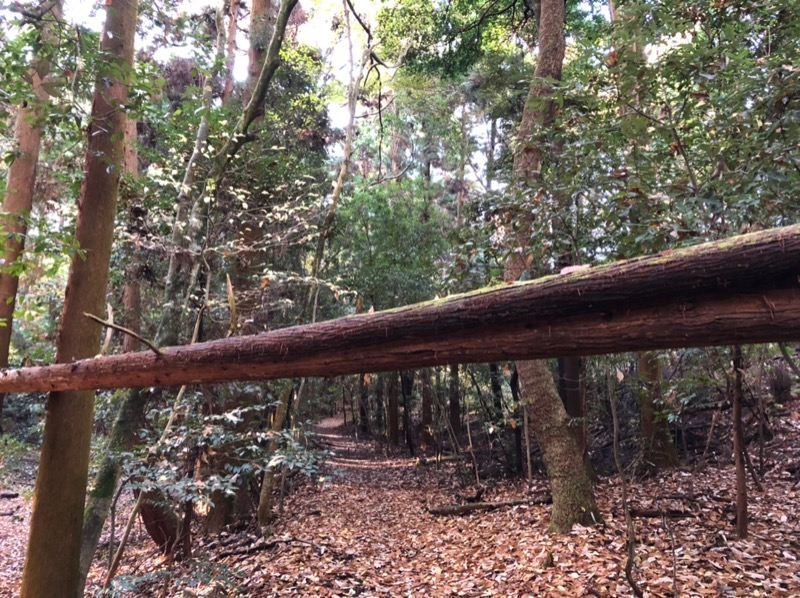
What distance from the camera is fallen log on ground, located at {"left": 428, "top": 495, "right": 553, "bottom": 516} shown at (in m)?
7.34

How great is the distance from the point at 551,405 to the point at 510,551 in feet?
5.82

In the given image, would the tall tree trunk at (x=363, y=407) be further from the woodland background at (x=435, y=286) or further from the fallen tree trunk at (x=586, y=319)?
the fallen tree trunk at (x=586, y=319)

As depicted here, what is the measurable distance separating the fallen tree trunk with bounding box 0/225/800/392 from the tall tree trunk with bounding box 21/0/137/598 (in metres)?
2.91

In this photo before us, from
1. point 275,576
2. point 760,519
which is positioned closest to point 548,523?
point 760,519

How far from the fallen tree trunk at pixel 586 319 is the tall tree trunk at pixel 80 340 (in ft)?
9.53

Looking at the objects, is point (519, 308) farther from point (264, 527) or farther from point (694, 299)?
point (264, 527)

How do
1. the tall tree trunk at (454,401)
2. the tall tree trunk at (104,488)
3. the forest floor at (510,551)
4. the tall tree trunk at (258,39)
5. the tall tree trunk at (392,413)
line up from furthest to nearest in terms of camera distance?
the tall tree trunk at (392,413), the tall tree trunk at (454,401), the tall tree trunk at (258,39), the tall tree trunk at (104,488), the forest floor at (510,551)

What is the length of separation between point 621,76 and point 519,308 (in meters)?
3.47

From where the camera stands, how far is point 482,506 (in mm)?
7852

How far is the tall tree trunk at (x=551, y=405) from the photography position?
224 inches

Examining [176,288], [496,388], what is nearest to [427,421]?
[496,388]

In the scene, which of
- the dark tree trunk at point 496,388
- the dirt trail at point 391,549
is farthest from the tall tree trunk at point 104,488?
the dark tree trunk at point 496,388

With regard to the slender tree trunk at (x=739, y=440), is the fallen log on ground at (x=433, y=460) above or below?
below

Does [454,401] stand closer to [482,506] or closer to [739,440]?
[482,506]
